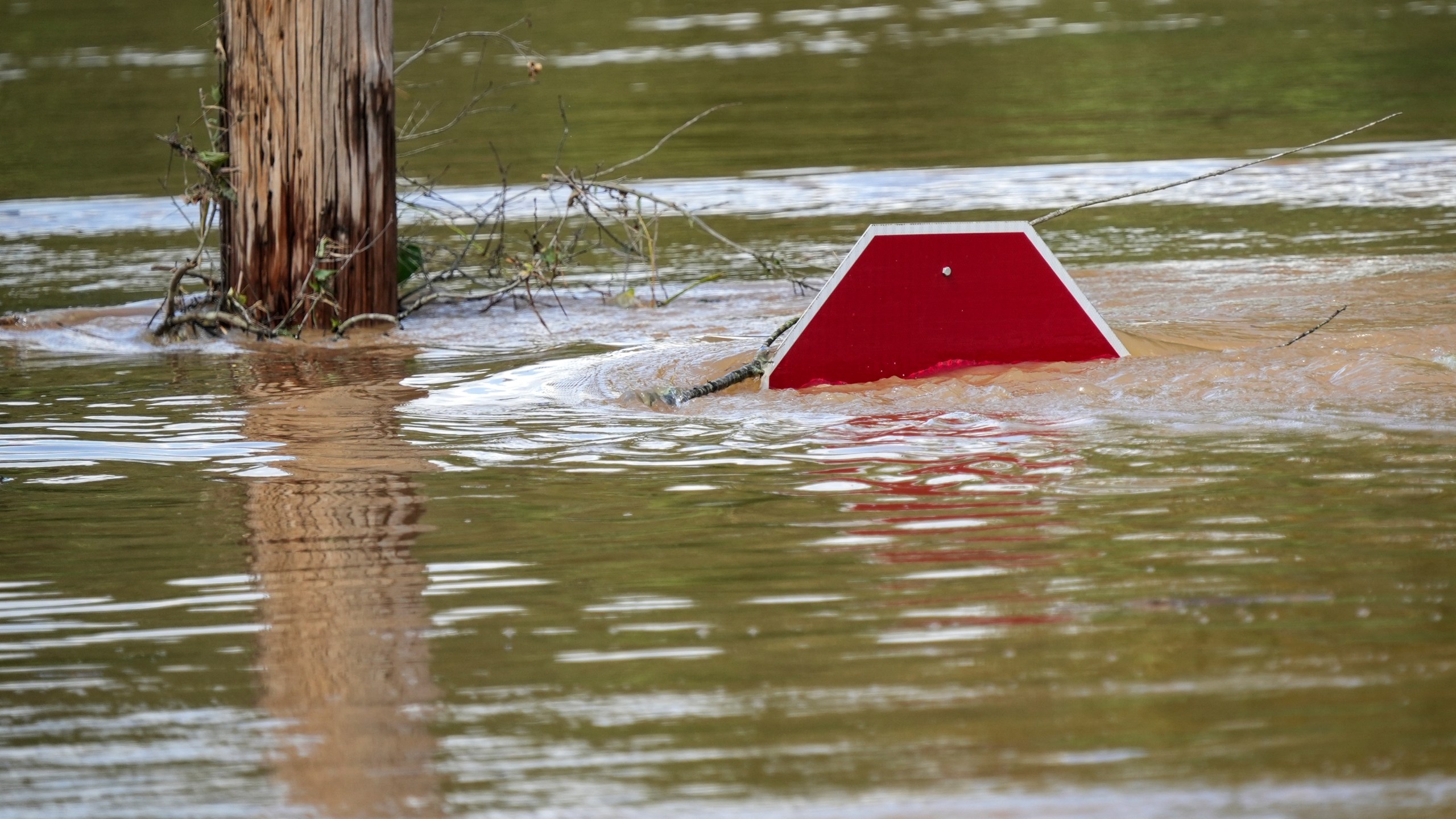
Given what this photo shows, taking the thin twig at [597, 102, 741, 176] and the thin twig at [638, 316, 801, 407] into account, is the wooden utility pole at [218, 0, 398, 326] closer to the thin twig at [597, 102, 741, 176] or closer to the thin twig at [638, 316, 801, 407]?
the thin twig at [597, 102, 741, 176]

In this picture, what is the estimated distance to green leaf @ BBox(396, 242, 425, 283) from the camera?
857 cm

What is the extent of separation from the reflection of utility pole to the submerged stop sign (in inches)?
52.5

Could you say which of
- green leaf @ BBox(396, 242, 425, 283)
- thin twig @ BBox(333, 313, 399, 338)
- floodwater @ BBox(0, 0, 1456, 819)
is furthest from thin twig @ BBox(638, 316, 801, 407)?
green leaf @ BBox(396, 242, 425, 283)

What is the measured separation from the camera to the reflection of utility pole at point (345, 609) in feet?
9.91

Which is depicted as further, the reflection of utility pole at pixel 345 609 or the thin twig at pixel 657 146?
the thin twig at pixel 657 146

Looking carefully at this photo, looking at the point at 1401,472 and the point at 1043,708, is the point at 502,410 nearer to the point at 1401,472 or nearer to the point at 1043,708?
the point at 1401,472

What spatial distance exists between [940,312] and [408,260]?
3523mm

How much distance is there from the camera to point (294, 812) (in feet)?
9.40

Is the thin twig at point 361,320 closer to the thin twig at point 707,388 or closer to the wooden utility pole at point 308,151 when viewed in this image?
the wooden utility pole at point 308,151

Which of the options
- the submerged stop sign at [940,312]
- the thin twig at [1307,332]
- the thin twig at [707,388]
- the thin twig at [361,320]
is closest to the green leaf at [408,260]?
the thin twig at [361,320]

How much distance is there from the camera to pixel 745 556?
4.13 metres

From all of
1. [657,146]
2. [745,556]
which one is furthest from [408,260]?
[745,556]

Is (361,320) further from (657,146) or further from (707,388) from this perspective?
(707,388)

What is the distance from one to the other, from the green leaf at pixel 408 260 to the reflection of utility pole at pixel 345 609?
2.35 m
